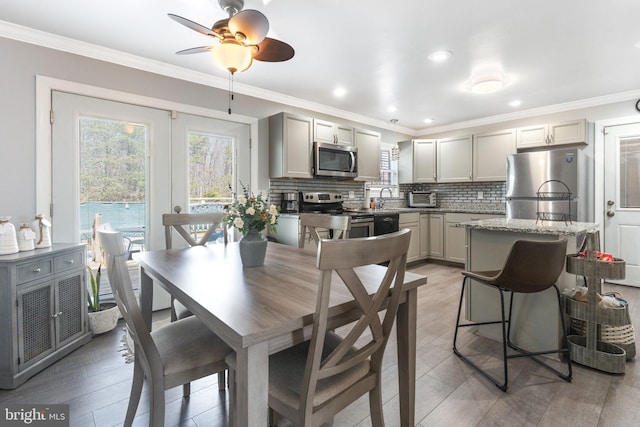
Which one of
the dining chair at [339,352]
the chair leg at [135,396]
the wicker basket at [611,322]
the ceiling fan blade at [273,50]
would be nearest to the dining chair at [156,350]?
the chair leg at [135,396]

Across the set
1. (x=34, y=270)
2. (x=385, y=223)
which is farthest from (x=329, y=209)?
(x=34, y=270)

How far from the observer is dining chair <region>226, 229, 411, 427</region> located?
2.89 ft

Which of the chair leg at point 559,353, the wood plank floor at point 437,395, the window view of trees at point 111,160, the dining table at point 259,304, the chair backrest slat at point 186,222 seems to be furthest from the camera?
the window view of trees at point 111,160

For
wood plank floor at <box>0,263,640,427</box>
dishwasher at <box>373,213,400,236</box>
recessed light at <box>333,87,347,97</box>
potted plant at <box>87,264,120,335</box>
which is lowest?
wood plank floor at <box>0,263,640,427</box>

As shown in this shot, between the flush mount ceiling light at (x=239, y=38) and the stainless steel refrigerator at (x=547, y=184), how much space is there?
3401 millimetres

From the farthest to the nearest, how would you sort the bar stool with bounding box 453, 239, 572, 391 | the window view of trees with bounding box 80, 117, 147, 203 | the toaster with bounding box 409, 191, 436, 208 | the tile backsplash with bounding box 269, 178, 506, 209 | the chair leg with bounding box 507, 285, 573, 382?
the toaster with bounding box 409, 191, 436, 208
the tile backsplash with bounding box 269, 178, 506, 209
the window view of trees with bounding box 80, 117, 147, 203
the chair leg with bounding box 507, 285, 573, 382
the bar stool with bounding box 453, 239, 572, 391

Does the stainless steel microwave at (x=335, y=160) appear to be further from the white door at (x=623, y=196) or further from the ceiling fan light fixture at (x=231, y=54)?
the white door at (x=623, y=196)

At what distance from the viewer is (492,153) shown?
466 centimetres

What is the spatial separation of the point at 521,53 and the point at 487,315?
2.31 metres

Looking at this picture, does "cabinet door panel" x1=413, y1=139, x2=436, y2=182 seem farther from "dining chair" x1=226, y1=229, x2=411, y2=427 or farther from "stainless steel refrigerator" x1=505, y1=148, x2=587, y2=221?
"dining chair" x1=226, y1=229, x2=411, y2=427

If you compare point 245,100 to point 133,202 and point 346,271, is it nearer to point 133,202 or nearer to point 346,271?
point 133,202

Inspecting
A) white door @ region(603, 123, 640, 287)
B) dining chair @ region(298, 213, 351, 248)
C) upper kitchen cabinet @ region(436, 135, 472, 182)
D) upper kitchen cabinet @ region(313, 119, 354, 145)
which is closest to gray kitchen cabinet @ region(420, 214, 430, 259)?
upper kitchen cabinet @ region(436, 135, 472, 182)

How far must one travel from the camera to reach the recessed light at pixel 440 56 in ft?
8.93

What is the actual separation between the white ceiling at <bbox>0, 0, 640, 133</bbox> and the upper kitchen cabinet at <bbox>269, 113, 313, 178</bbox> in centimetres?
37
